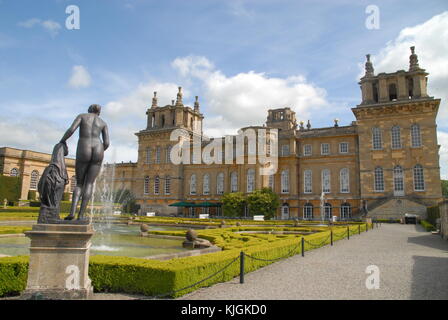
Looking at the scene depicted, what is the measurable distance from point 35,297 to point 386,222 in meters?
32.4

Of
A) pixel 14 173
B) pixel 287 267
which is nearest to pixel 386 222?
pixel 287 267

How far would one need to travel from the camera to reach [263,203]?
3669 centimetres

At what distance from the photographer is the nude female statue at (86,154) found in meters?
6.70

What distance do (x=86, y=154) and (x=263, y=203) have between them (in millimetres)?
31195

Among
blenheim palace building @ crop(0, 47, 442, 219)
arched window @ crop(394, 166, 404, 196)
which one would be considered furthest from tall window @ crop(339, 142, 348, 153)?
arched window @ crop(394, 166, 404, 196)

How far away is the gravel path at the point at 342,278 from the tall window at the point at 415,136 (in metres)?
24.2

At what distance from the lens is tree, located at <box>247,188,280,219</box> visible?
1446 inches

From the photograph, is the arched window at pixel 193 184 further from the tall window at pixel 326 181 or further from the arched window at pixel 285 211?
the tall window at pixel 326 181

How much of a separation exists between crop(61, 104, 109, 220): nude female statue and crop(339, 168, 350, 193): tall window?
114 feet

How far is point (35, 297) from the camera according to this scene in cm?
583

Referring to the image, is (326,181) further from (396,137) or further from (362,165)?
(396,137)

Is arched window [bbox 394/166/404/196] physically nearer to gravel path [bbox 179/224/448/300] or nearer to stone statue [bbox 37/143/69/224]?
gravel path [bbox 179/224/448/300]

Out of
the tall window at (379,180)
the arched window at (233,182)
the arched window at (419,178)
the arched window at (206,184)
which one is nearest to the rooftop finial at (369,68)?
the tall window at (379,180)

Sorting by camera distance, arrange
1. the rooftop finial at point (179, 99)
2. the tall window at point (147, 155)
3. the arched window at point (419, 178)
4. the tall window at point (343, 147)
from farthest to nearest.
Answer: the tall window at point (147, 155)
the rooftop finial at point (179, 99)
the tall window at point (343, 147)
the arched window at point (419, 178)
